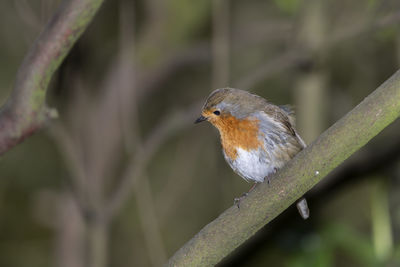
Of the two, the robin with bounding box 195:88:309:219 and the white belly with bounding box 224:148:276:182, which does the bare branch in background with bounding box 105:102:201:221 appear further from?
the white belly with bounding box 224:148:276:182

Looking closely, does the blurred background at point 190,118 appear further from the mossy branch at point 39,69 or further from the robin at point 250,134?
the mossy branch at point 39,69

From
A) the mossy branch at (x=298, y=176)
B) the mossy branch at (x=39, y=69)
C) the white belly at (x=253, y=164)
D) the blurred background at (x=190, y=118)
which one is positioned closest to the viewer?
the mossy branch at (x=298, y=176)

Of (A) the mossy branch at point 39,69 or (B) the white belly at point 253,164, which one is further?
(B) the white belly at point 253,164

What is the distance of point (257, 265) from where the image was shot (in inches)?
229

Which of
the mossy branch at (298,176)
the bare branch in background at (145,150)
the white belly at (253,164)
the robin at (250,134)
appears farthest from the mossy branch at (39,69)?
A: the bare branch in background at (145,150)

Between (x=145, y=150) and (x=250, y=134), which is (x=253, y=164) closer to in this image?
(x=250, y=134)

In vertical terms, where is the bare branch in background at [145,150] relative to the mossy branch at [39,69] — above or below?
above

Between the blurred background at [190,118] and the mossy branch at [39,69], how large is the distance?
113 centimetres

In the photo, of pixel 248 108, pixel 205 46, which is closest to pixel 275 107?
pixel 248 108

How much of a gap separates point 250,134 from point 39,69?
1350mm

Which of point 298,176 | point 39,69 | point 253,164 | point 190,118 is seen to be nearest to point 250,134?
point 253,164

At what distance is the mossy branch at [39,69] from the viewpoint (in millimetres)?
2553

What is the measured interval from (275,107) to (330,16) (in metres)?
1.70

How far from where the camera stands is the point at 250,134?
3434 mm
